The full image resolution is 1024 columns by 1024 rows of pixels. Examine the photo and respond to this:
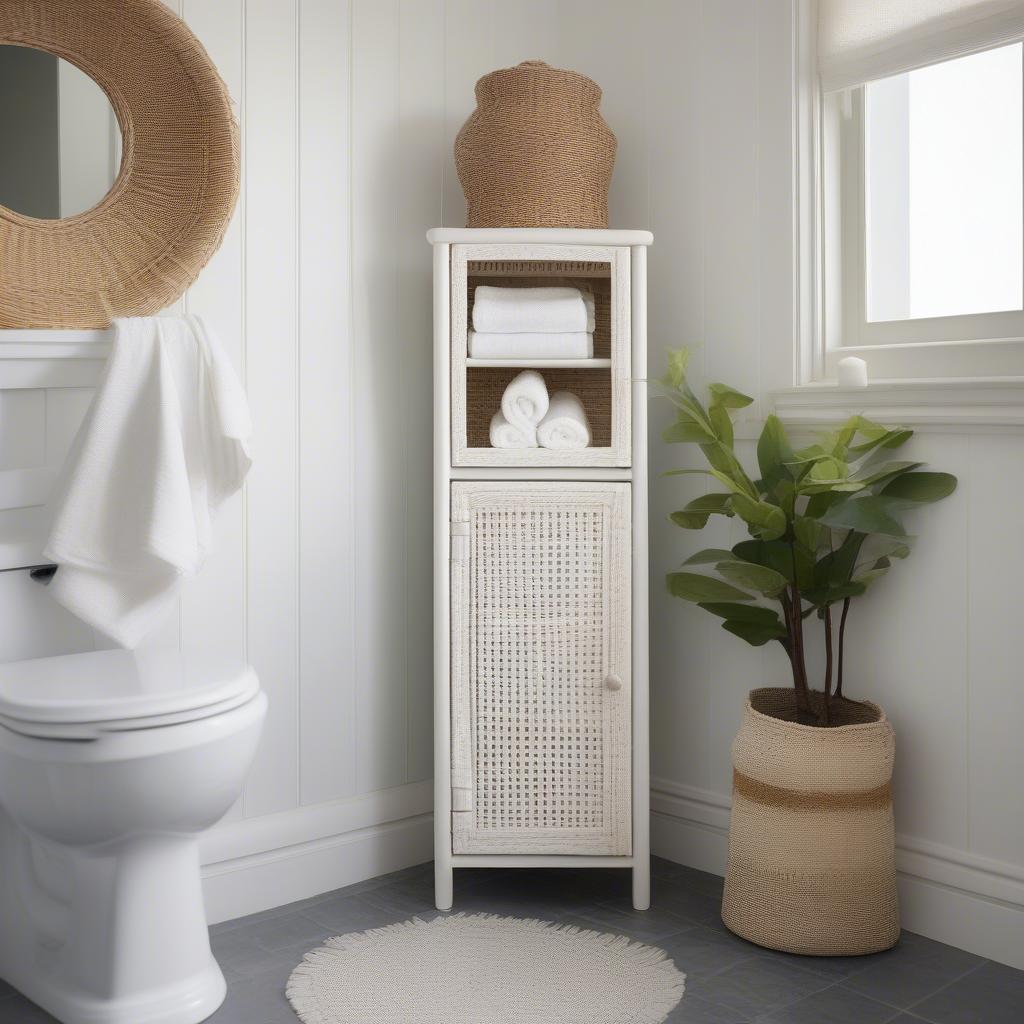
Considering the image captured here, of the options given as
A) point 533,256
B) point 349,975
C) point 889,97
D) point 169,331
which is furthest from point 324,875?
point 889,97

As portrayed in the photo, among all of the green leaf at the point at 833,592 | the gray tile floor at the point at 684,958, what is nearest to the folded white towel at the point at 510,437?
the green leaf at the point at 833,592

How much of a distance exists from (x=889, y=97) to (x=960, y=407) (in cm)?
63

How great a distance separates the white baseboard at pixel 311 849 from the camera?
216 cm

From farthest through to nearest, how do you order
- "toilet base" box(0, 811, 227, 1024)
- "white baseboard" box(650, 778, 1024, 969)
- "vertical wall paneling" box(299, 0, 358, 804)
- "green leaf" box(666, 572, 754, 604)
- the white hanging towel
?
"vertical wall paneling" box(299, 0, 358, 804) → "green leaf" box(666, 572, 754, 604) → "white baseboard" box(650, 778, 1024, 969) → the white hanging towel → "toilet base" box(0, 811, 227, 1024)

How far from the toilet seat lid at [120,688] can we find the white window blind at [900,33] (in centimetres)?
Result: 154

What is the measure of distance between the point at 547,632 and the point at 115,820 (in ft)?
2.85

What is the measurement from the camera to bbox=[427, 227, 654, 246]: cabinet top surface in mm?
2150

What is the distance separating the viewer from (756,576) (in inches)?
78.4

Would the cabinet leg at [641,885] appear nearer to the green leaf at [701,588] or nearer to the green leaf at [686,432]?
the green leaf at [701,588]

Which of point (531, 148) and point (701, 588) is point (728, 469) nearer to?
point (701, 588)

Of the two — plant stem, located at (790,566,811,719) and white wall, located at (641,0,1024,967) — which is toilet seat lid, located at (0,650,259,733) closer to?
plant stem, located at (790,566,811,719)

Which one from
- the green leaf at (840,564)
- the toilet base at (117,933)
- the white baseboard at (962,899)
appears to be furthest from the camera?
the green leaf at (840,564)

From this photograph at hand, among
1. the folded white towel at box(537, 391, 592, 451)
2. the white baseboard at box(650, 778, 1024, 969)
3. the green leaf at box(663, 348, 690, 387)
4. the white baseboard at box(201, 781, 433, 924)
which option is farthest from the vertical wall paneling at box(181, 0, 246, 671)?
the white baseboard at box(650, 778, 1024, 969)

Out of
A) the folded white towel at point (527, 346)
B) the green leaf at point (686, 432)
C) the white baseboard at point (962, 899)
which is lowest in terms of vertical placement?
the white baseboard at point (962, 899)
